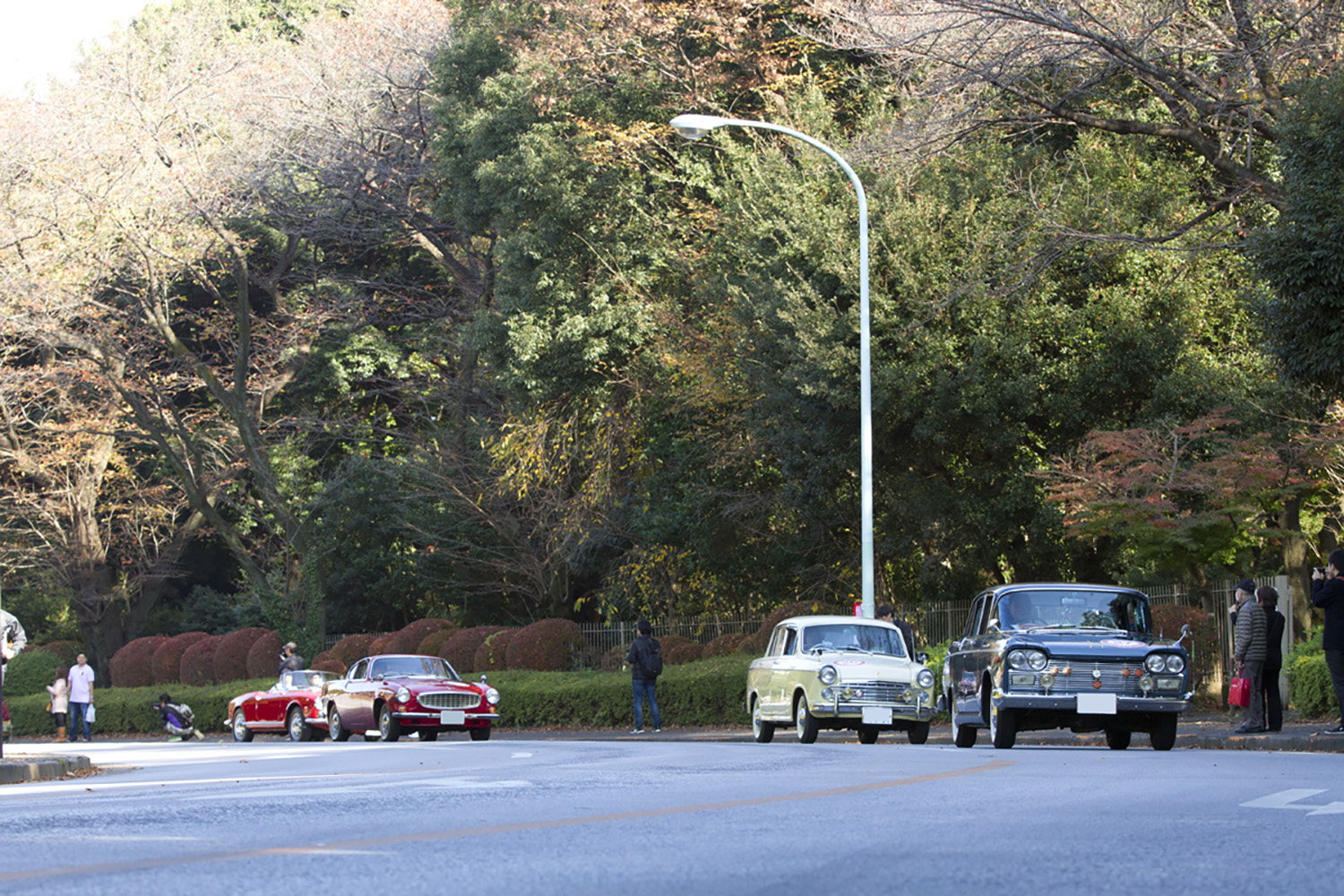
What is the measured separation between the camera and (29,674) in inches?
1925

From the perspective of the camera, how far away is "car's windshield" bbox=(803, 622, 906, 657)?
2133cm

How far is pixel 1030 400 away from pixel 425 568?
19883 millimetres

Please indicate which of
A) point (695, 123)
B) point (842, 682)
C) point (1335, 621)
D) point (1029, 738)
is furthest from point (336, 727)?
point (1335, 621)

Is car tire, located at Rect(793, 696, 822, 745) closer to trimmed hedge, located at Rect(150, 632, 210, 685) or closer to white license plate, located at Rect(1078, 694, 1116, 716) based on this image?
white license plate, located at Rect(1078, 694, 1116, 716)

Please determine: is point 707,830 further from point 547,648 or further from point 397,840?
point 547,648

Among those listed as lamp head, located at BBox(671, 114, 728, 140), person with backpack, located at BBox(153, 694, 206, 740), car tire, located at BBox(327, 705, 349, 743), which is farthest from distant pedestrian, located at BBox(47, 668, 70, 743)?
lamp head, located at BBox(671, 114, 728, 140)

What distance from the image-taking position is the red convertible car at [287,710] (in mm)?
29359

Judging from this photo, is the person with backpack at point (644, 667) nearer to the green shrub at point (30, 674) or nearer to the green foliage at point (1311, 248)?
the green foliage at point (1311, 248)

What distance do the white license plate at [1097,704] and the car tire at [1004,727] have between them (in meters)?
0.73

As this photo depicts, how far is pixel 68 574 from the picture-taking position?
49.4 meters

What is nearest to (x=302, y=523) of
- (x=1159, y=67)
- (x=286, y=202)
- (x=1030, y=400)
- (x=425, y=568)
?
(x=425, y=568)

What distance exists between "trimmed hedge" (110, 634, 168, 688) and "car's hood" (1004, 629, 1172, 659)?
3394 centimetres

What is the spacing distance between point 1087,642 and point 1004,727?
126 cm

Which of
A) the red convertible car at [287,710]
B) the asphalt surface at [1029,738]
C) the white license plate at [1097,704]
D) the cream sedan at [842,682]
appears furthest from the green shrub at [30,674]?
the white license plate at [1097,704]
